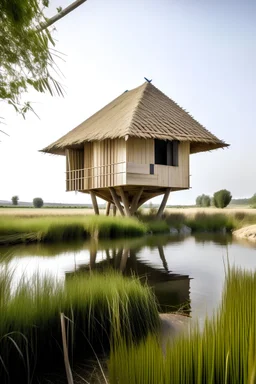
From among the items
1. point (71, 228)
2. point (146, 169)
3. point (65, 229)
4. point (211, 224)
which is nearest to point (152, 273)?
point (65, 229)

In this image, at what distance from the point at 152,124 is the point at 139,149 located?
3.61 ft

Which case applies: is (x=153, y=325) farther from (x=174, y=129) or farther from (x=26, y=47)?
(x=174, y=129)

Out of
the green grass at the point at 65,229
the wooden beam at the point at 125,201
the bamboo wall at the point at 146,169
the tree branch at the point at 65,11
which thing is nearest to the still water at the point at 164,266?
the tree branch at the point at 65,11

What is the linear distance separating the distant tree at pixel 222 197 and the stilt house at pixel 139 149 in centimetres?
1888

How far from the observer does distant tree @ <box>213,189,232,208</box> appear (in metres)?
35.2

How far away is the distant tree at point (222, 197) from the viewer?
3521cm

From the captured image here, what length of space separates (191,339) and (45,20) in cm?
309

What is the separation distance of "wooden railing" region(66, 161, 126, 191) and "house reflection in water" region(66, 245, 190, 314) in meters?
5.26

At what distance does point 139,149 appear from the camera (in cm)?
1403

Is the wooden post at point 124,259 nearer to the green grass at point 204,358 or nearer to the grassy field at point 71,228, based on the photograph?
the grassy field at point 71,228

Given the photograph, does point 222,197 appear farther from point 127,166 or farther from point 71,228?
point 71,228

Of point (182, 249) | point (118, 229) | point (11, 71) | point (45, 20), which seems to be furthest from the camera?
point (118, 229)

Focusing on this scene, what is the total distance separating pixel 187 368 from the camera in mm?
1350

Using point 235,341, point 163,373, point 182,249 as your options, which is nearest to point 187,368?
point 163,373
